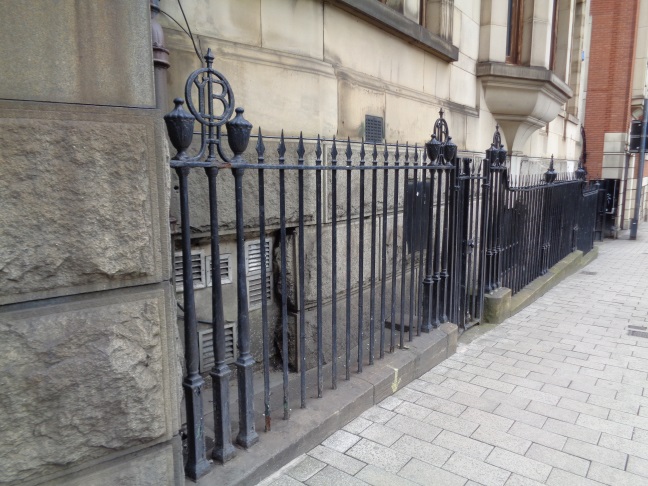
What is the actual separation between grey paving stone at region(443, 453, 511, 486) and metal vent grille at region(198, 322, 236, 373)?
154 cm

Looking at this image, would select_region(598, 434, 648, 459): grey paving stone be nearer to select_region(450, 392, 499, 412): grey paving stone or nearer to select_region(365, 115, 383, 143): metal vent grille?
select_region(450, 392, 499, 412): grey paving stone

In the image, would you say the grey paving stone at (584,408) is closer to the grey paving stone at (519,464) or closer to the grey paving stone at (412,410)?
the grey paving stone at (519,464)

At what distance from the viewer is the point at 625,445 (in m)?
2.91

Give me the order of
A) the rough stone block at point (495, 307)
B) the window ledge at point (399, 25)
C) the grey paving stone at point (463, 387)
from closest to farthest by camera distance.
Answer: the grey paving stone at point (463, 387), the window ledge at point (399, 25), the rough stone block at point (495, 307)

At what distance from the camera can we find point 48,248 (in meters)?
1.59

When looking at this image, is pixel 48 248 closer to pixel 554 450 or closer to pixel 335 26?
pixel 554 450

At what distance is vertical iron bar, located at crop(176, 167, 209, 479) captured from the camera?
2.21 m

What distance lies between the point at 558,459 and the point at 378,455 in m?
1.03

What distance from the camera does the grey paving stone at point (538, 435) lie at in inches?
115

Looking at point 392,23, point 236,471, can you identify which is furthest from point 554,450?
point 392,23

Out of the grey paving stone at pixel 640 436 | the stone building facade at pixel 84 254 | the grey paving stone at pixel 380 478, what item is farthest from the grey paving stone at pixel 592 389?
the stone building facade at pixel 84 254

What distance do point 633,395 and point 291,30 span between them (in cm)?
379

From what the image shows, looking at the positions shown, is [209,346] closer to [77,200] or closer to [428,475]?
[428,475]

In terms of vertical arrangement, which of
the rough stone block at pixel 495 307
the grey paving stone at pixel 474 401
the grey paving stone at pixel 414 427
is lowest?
the grey paving stone at pixel 474 401
